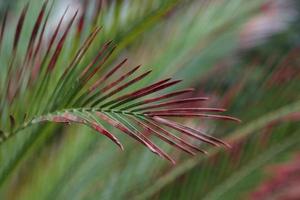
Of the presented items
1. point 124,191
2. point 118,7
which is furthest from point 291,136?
point 118,7

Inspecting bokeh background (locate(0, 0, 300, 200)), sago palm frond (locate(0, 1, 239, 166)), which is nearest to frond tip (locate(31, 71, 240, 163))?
sago palm frond (locate(0, 1, 239, 166))

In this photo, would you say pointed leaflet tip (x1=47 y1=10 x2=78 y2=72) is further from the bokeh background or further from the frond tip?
the bokeh background

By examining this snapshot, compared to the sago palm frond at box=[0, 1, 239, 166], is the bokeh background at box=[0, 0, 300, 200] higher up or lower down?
higher up

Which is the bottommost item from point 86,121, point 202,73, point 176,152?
point 86,121

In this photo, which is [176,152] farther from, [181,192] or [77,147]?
[77,147]

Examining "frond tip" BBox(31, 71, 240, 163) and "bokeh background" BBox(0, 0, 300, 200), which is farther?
"bokeh background" BBox(0, 0, 300, 200)

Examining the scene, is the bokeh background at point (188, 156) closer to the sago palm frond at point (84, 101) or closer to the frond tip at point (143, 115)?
the sago palm frond at point (84, 101)

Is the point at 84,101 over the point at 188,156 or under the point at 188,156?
under

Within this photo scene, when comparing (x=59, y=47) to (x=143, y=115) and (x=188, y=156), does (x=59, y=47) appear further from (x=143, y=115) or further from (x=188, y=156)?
(x=188, y=156)

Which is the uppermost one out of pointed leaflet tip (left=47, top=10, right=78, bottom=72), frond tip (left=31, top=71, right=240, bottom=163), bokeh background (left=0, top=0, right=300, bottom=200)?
bokeh background (left=0, top=0, right=300, bottom=200)

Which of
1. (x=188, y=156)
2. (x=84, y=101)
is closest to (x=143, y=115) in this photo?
(x=84, y=101)

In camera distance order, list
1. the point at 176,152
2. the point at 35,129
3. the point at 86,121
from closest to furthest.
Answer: the point at 86,121
the point at 35,129
the point at 176,152
